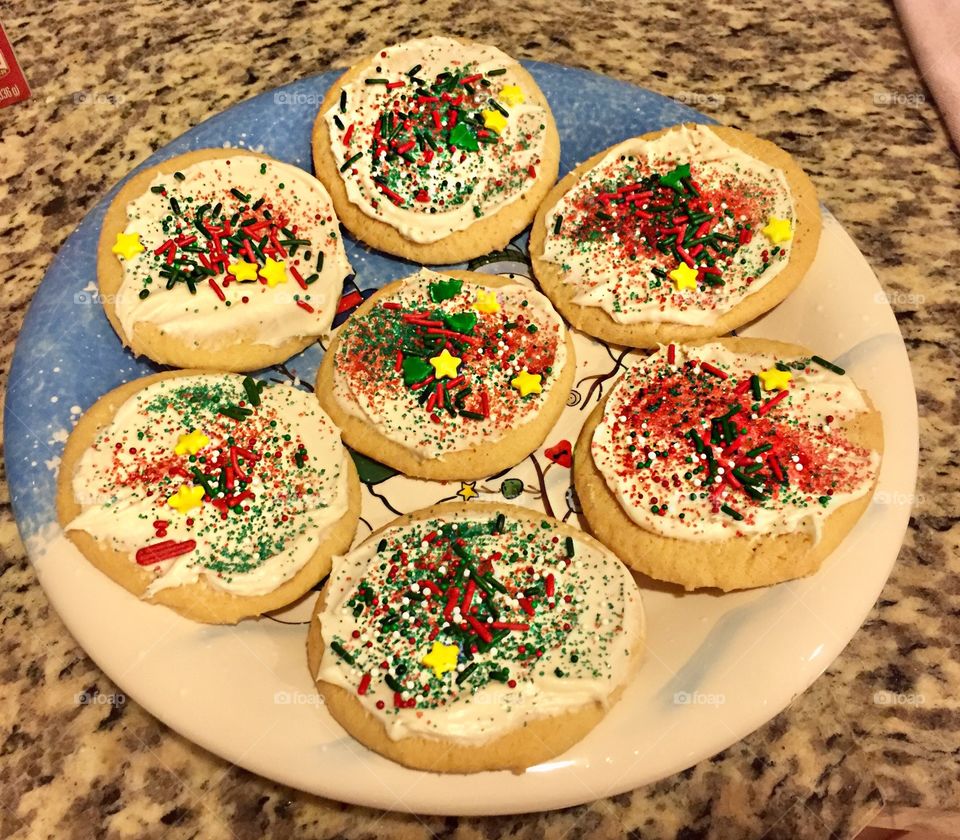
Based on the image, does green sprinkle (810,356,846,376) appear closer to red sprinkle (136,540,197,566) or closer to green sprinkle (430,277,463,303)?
green sprinkle (430,277,463,303)

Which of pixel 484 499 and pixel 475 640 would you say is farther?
pixel 484 499

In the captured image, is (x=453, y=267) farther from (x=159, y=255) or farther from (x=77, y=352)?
(x=77, y=352)

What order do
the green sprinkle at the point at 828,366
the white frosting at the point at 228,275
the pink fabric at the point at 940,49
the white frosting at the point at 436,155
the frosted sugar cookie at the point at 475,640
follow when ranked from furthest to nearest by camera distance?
1. the pink fabric at the point at 940,49
2. the white frosting at the point at 436,155
3. the white frosting at the point at 228,275
4. the green sprinkle at the point at 828,366
5. the frosted sugar cookie at the point at 475,640

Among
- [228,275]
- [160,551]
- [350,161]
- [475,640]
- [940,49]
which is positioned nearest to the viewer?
[475,640]

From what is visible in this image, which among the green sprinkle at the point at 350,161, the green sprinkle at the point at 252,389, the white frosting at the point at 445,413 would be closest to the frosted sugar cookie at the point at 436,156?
the green sprinkle at the point at 350,161

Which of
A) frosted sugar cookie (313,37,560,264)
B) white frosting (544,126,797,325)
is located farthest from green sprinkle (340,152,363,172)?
white frosting (544,126,797,325)

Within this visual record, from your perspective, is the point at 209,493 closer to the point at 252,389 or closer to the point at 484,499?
the point at 252,389

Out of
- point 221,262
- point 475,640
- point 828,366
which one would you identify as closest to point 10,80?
point 221,262

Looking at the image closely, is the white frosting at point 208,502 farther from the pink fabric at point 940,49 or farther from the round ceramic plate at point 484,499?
the pink fabric at point 940,49
